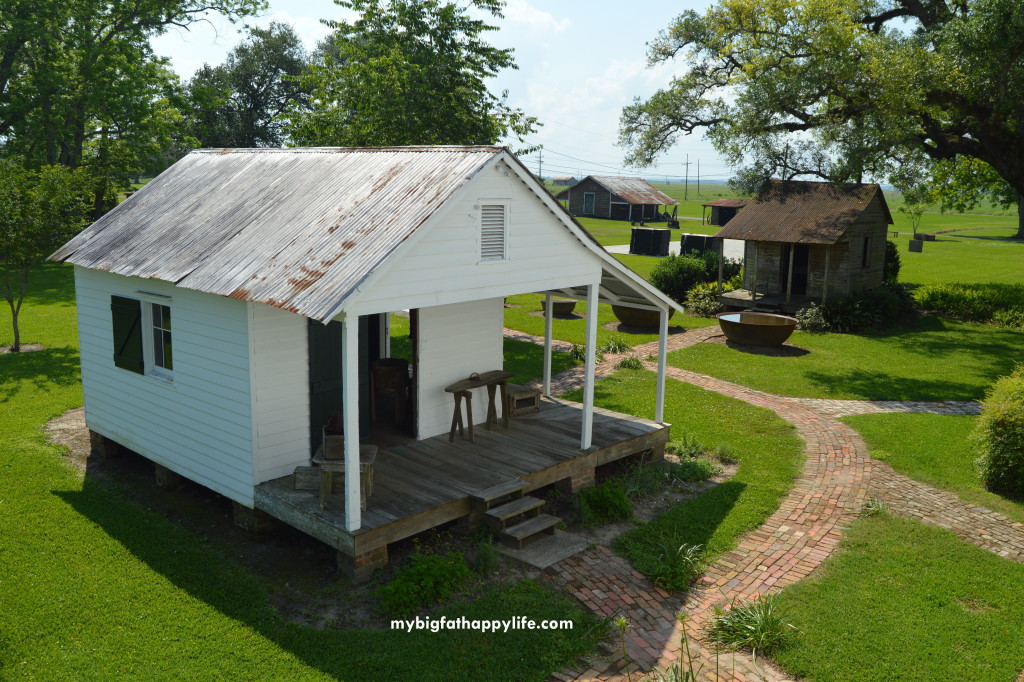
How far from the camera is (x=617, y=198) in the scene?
220 feet

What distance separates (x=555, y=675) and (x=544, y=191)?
5753 millimetres

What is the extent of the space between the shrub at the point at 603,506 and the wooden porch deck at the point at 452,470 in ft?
1.72

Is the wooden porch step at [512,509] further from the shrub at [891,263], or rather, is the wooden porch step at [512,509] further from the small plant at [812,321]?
the shrub at [891,263]

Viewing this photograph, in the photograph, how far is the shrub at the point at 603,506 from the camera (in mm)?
10461

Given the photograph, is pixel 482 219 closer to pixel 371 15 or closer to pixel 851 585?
pixel 851 585

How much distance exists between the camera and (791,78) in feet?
71.0

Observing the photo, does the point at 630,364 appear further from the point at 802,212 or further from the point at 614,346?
the point at 802,212

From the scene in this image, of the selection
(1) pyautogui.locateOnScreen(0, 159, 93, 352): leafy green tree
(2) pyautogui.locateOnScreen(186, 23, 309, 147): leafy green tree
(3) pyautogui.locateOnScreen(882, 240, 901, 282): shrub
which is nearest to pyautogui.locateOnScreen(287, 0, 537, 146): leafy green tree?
(1) pyautogui.locateOnScreen(0, 159, 93, 352): leafy green tree

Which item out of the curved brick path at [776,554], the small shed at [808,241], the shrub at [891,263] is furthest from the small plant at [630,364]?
the shrub at [891,263]

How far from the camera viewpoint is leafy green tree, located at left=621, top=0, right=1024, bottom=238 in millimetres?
19516

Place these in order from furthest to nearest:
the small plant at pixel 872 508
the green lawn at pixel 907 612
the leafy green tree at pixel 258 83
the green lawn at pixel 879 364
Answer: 1. the leafy green tree at pixel 258 83
2. the green lawn at pixel 879 364
3. the small plant at pixel 872 508
4. the green lawn at pixel 907 612

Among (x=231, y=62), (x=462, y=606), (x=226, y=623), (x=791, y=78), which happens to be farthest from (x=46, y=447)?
(x=231, y=62)

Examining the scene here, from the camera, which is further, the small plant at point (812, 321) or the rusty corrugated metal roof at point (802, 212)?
the rusty corrugated metal roof at point (802, 212)

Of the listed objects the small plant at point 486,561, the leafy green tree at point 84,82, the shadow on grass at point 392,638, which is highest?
the leafy green tree at point 84,82
